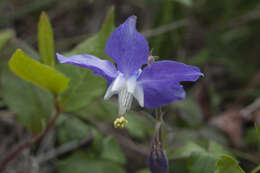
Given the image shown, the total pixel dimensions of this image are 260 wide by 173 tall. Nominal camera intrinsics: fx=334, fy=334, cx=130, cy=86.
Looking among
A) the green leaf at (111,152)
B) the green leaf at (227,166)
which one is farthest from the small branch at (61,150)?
the green leaf at (227,166)

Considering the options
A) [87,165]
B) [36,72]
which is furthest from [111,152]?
[36,72]

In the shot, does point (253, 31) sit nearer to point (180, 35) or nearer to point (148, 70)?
point (180, 35)

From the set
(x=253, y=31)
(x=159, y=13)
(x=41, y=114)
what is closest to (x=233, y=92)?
(x=253, y=31)

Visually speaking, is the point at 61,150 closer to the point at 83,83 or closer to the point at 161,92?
the point at 83,83

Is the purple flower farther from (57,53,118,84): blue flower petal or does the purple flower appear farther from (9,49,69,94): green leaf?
(9,49,69,94): green leaf

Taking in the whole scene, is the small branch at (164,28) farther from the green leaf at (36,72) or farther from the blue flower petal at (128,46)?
the blue flower petal at (128,46)
